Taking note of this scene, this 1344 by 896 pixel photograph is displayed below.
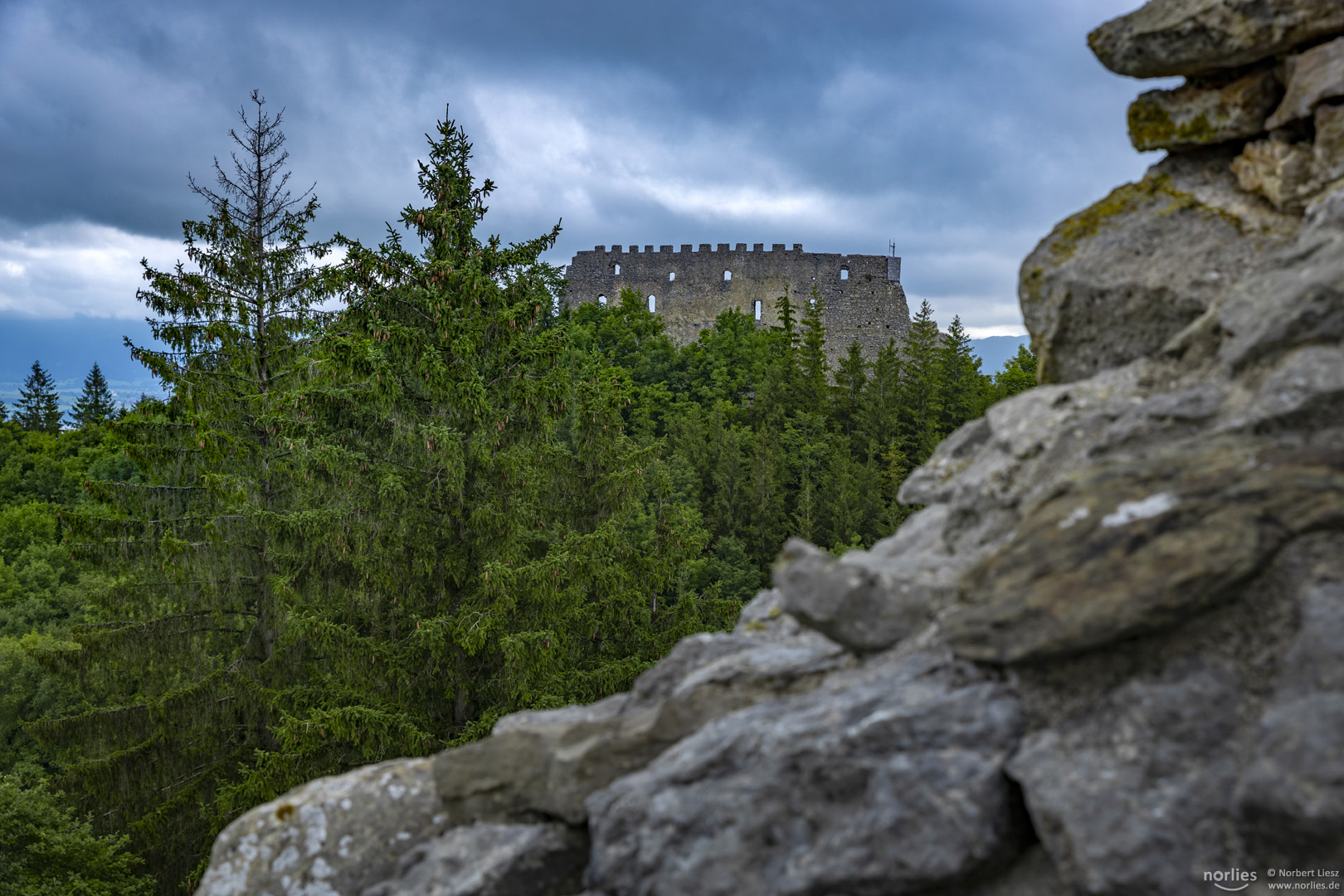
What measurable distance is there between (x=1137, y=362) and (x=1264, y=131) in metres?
1.31

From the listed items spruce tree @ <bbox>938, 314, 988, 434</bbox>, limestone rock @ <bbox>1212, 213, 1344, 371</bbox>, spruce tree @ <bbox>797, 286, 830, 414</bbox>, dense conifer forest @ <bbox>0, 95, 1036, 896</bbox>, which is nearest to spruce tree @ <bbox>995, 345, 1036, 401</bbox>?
spruce tree @ <bbox>938, 314, 988, 434</bbox>

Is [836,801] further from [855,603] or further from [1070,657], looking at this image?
[1070,657]

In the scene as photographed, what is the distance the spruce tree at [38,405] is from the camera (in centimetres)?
6012

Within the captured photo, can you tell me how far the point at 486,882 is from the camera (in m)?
3.34

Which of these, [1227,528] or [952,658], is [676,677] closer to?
[952,658]

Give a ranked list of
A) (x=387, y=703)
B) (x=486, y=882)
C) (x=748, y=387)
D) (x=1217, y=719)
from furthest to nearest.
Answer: (x=748, y=387) < (x=387, y=703) < (x=486, y=882) < (x=1217, y=719)

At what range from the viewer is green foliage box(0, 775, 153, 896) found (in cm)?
1048

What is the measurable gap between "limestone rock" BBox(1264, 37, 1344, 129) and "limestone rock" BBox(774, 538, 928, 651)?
2731mm

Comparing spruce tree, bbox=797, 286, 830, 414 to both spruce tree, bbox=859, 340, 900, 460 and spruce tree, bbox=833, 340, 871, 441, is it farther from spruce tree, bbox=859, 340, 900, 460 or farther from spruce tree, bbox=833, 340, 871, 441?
spruce tree, bbox=859, 340, 900, 460

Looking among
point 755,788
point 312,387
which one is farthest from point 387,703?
point 755,788

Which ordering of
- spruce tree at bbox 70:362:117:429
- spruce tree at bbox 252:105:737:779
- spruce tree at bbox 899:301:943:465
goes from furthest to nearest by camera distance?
spruce tree at bbox 70:362:117:429 < spruce tree at bbox 899:301:943:465 < spruce tree at bbox 252:105:737:779

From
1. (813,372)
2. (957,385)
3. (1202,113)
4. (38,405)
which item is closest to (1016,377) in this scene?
(957,385)

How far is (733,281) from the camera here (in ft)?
167

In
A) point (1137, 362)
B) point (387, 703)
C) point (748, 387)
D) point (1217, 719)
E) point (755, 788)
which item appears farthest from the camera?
point (748, 387)
